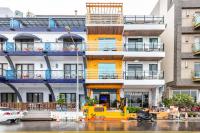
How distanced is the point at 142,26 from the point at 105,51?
5.62 meters

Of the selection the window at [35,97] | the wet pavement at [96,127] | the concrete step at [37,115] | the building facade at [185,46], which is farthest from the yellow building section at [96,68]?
the wet pavement at [96,127]

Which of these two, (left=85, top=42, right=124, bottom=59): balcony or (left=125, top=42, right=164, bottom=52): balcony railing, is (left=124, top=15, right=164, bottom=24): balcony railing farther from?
(left=85, top=42, right=124, bottom=59): balcony

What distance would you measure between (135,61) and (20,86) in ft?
49.0

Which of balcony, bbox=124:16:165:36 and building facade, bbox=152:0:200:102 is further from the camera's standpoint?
building facade, bbox=152:0:200:102

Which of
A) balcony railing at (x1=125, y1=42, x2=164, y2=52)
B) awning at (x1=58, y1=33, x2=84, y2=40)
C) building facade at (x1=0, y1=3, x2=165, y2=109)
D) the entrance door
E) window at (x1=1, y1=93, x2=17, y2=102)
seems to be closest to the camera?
building facade at (x1=0, y1=3, x2=165, y2=109)

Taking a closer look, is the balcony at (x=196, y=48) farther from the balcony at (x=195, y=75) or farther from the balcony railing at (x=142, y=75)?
the balcony railing at (x=142, y=75)

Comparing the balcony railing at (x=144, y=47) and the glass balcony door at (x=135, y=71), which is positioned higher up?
the balcony railing at (x=144, y=47)

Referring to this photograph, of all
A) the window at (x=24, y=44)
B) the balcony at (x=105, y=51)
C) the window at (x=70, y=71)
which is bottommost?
the window at (x=70, y=71)

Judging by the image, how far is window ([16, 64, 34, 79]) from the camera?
35.2 metres

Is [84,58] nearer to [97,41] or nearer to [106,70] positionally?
[97,41]

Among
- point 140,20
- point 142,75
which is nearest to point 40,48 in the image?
point 142,75

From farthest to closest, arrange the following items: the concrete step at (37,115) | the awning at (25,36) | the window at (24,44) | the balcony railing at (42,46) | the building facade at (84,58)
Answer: the window at (24,44) → the awning at (25,36) → the balcony railing at (42,46) → the building facade at (84,58) → the concrete step at (37,115)

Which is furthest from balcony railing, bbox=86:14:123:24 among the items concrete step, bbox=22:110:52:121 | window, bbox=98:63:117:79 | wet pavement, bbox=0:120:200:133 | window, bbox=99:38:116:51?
wet pavement, bbox=0:120:200:133

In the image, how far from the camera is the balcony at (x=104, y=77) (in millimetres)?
34844
